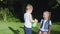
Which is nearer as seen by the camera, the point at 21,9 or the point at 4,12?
the point at 4,12

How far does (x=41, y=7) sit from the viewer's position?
62.1ft

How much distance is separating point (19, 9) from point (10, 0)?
111cm


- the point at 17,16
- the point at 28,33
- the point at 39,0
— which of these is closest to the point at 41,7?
the point at 39,0

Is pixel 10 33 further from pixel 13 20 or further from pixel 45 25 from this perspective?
pixel 13 20

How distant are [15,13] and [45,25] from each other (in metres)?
10.7

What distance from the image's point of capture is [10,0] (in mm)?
18172

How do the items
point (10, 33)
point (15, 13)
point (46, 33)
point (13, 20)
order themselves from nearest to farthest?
point (46, 33) < point (10, 33) < point (13, 20) < point (15, 13)

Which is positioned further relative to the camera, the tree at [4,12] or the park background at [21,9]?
the park background at [21,9]

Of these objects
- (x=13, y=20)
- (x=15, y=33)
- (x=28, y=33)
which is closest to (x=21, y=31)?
(x=15, y=33)

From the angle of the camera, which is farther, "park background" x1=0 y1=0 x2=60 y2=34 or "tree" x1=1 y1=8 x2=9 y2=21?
"park background" x1=0 y1=0 x2=60 y2=34

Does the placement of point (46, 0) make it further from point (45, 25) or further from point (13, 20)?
point (45, 25)

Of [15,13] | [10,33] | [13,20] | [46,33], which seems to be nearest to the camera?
[46,33]

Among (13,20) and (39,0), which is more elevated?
(39,0)

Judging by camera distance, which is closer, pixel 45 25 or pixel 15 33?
pixel 45 25
